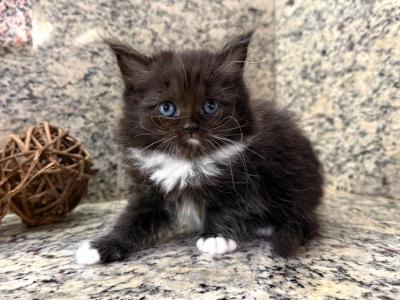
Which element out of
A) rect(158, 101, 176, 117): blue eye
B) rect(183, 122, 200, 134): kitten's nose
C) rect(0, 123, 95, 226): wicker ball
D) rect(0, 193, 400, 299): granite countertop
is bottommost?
rect(0, 193, 400, 299): granite countertop

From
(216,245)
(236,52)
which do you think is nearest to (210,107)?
(236,52)

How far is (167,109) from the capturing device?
3.53ft

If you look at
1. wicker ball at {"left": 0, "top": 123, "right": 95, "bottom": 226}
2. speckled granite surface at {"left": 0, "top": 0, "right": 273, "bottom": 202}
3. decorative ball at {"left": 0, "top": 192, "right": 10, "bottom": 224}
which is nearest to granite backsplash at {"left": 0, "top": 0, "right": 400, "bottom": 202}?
speckled granite surface at {"left": 0, "top": 0, "right": 273, "bottom": 202}

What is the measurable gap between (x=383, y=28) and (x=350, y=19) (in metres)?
0.16

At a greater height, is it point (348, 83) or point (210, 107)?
point (348, 83)

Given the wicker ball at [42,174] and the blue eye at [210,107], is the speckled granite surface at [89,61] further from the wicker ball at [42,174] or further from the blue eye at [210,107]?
the blue eye at [210,107]

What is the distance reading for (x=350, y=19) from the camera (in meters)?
1.62

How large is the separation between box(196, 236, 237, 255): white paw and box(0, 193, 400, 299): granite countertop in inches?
0.9

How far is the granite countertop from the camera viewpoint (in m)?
0.84

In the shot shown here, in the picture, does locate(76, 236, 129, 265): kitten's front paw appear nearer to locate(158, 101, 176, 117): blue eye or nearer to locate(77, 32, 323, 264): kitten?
locate(77, 32, 323, 264): kitten

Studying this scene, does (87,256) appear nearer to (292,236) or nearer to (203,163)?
(203,163)

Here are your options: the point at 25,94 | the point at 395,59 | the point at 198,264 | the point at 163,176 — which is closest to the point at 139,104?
the point at 163,176

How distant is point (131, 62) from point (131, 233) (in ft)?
1.54

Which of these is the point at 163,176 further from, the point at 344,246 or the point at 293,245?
the point at 344,246
